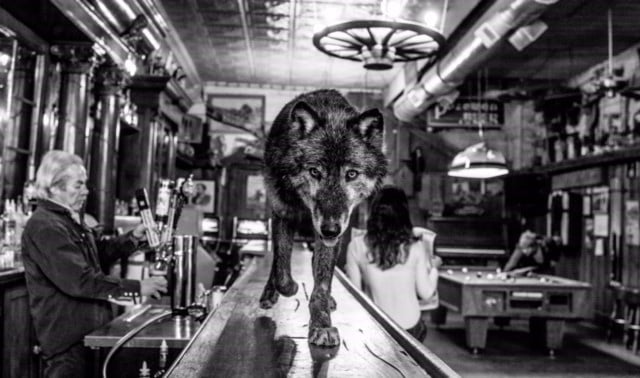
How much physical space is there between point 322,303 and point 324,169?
1.13ft

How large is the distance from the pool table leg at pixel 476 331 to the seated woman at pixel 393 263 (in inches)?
149

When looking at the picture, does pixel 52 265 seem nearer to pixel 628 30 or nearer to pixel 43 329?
pixel 43 329

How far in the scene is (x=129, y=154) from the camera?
7.96m

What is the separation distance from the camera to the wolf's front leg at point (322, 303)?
1362mm

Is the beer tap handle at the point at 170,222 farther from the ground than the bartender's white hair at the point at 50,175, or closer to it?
closer to it

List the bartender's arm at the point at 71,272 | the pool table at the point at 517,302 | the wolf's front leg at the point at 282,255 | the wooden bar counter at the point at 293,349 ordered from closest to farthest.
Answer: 1. the wooden bar counter at the point at 293,349
2. the wolf's front leg at the point at 282,255
3. the bartender's arm at the point at 71,272
4. the pool table at the point at 517,302

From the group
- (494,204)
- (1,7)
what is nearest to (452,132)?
(494,204)

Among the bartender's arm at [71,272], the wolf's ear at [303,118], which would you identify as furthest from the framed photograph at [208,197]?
the wolf's ear at [303,118]

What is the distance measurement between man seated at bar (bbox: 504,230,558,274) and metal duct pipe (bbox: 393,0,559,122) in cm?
277

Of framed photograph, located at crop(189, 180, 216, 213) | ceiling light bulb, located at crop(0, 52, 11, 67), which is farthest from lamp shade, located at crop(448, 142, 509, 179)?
framed photograph, located at crop(189, 180, 216, 213)

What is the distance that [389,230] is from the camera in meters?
3.32

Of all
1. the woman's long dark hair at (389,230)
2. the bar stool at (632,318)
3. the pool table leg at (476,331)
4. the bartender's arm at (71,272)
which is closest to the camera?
the bartender's arm at (71,272)

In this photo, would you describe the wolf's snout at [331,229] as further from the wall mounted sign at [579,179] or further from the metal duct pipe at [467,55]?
the wall mounted sign at [579,179]

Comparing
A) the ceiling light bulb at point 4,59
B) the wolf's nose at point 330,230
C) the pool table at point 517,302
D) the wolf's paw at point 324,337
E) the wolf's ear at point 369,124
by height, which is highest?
the ceiling light bulb at point 4,59
